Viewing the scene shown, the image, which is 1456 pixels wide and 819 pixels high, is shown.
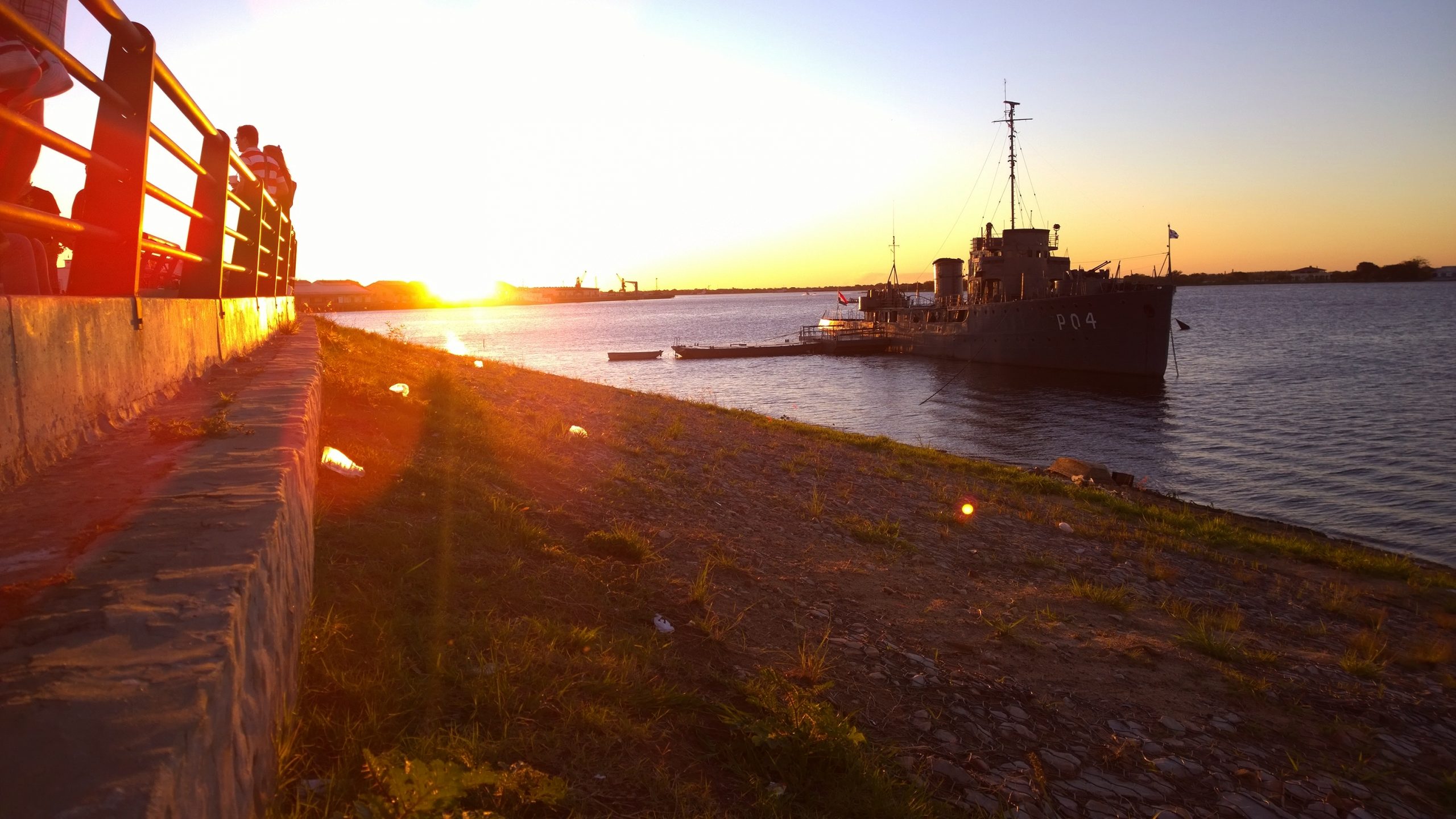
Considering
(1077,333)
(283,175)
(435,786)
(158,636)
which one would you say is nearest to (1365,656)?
(435,786)

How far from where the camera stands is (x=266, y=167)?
8.57 metres

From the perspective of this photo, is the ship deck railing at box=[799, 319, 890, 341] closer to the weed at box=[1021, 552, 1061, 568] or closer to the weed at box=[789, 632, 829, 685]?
the weed at box=[1021, 552, 1061, 568]

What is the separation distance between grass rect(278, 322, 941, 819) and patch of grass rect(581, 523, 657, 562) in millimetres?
13

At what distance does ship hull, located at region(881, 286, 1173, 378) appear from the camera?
40.6 metres

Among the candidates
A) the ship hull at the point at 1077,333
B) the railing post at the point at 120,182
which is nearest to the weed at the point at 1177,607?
the railing post at the point at 120,182

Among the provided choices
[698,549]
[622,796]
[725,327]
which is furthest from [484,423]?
[725,327]

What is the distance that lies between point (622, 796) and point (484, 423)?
240 inches

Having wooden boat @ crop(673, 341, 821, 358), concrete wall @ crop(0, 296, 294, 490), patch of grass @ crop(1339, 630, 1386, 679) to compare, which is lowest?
patch of grass @ crop(1339, 630, 1386, 679)

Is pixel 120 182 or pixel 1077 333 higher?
pixel 1077 333

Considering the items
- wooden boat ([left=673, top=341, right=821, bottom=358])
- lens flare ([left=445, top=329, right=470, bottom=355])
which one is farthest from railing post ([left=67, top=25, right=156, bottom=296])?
wooden boat ([left=673, top=341, right=821, bottom=358])

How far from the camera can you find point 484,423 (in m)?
8.19

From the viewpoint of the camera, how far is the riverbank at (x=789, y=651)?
2.78m

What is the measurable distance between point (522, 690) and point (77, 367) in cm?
186

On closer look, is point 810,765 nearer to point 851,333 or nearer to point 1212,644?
point 1212,644
